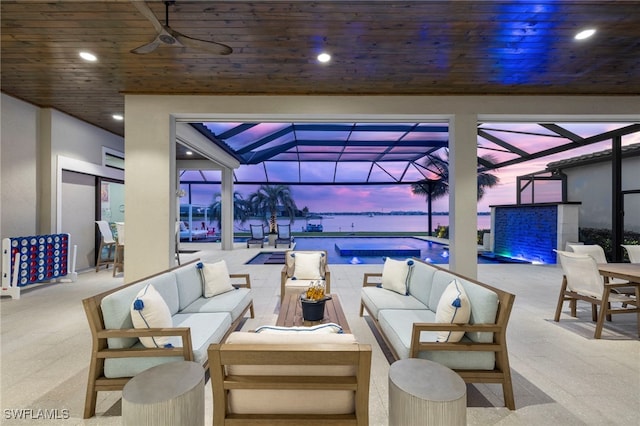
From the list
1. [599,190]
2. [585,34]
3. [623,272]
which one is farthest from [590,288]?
[599,190]

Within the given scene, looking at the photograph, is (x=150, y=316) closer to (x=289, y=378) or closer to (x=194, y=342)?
(x=194, y=342)

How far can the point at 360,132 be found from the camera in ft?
25.0

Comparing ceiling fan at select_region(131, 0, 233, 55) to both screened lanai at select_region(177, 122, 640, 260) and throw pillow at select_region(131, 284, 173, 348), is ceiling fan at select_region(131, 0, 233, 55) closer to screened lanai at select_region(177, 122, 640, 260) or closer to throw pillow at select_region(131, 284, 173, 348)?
throw pillow at select_region(131, 284, 173, 348)

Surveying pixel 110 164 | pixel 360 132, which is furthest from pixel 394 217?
pixel 110 164

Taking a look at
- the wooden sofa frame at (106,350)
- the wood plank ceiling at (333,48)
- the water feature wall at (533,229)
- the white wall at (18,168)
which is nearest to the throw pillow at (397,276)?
the wooden sofa frame at (106,350)

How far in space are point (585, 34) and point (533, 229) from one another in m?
7.13

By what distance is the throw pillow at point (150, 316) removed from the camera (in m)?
1.95

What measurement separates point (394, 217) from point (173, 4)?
1687 cm

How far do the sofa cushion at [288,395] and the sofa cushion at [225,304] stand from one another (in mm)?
1542

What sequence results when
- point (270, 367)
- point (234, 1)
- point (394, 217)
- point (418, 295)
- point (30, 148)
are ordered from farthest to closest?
point (394, 217), point (30, 148), point (418, 295), point (234, 1), point (270, 367)

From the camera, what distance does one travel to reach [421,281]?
10.4 ft

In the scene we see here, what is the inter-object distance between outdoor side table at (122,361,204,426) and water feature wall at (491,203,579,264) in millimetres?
9303

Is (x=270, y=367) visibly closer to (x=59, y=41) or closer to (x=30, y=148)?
(x=59, y=41)

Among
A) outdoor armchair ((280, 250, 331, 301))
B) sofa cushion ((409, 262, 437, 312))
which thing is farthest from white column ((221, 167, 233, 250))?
sofa cushion ((409, 262, 437, 312))
